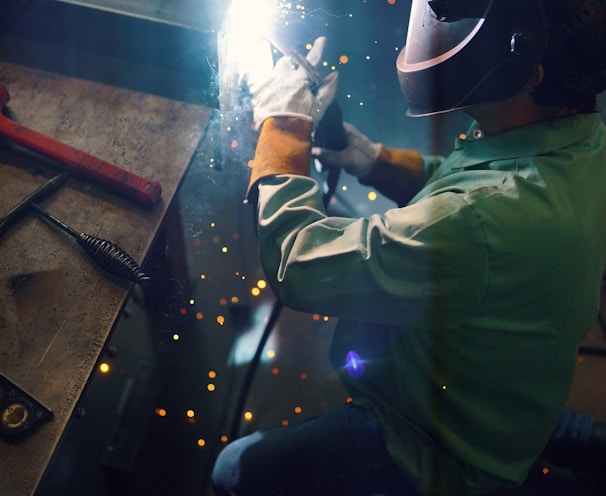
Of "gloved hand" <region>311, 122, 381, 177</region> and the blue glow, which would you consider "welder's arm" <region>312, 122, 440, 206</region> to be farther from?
the blue glow

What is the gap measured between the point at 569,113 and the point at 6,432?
1.27 meters

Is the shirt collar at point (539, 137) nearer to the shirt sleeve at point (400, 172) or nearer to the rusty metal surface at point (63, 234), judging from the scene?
the shirt sleeve at point (400, 172)

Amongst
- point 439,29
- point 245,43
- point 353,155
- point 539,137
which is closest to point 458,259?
point 539,137

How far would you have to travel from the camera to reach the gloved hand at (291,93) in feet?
4.67

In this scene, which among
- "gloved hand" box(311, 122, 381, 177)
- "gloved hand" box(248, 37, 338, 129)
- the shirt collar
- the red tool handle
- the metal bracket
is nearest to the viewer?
the metal bracket

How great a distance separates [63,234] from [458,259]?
0.87 m

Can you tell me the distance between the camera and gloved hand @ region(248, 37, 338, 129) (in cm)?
142

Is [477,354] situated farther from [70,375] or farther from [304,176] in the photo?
[70,375]

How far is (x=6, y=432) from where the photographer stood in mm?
1027

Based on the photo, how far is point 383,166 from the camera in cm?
185

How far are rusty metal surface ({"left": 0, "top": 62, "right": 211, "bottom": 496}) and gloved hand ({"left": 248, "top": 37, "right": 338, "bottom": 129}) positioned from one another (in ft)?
0.56

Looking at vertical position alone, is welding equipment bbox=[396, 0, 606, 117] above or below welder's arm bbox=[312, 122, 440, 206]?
above

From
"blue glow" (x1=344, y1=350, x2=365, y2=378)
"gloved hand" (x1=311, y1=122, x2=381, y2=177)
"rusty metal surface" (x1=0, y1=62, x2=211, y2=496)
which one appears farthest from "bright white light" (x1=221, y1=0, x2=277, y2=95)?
"blue glow" (x1=344, y1=350, x2=365, y2=378)

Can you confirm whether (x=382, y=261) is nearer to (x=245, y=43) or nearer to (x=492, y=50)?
(x=492, y=50)
